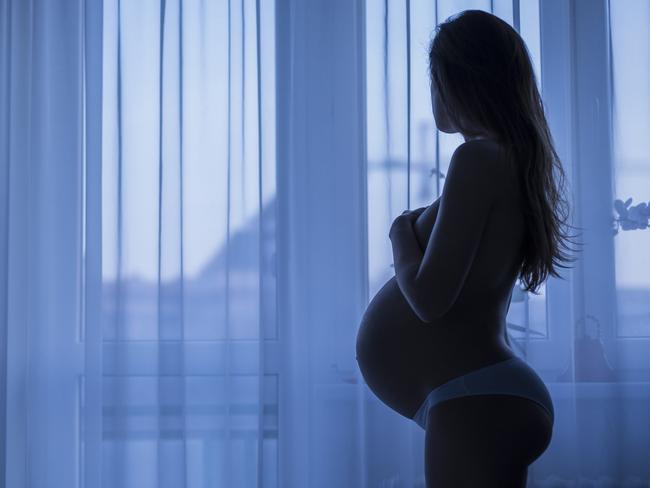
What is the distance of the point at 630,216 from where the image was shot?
6.32ft

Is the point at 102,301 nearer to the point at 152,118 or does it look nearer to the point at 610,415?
the point at 152,118

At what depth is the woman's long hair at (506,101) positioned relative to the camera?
0.98m

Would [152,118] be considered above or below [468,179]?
above

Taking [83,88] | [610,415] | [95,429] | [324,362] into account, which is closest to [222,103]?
[83,88]

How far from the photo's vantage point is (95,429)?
1.86 m

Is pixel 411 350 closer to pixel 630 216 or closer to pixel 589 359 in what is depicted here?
pixel 589 359

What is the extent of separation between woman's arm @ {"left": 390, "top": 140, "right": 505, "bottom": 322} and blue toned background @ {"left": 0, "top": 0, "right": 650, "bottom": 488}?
3.09 ft

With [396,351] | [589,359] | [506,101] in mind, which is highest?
[506,101]

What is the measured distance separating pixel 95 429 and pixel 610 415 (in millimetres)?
1459

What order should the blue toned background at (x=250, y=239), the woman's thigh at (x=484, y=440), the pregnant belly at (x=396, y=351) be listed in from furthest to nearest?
1. the blue toned background at (x=250, y=239)
2. the pregnant belly at (x=396, y=351)
3. the woman's thigh at (x=484, y=440)

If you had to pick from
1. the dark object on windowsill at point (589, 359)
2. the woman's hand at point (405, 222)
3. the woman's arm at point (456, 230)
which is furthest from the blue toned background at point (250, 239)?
the woman's arm at point (456, 230)

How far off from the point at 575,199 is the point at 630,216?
0.56ft

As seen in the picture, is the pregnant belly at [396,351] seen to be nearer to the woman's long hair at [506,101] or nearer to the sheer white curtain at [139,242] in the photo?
the woman's long hair at [506,101]

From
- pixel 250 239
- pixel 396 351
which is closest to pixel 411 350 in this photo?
pixel 396 351
